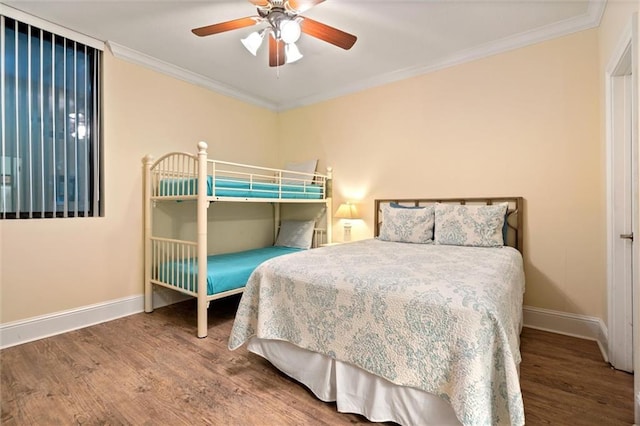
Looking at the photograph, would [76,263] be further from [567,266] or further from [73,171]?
[567,266]

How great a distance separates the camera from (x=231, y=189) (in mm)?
2697

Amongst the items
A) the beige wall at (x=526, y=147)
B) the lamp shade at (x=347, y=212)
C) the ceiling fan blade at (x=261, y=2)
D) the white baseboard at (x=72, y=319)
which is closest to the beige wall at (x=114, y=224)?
the white baseboard at (x=72, y=319)

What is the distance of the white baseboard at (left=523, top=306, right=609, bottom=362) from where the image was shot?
2.23 m

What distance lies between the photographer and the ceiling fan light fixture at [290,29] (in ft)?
6.23

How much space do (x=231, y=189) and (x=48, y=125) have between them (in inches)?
59.9

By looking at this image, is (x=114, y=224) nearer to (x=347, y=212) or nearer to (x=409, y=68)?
(x=347, y=212)

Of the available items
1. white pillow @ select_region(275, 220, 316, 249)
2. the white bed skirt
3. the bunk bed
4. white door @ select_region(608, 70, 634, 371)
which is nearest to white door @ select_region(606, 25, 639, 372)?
white door @ select_region(608, 70, 634, 371)

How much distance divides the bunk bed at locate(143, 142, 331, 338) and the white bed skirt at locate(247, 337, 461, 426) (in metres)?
0.92

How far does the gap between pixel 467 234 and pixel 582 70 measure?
1.58 m

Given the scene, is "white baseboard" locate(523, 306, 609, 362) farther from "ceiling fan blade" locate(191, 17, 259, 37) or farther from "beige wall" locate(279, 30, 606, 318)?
"ceiling fan blade" locate(191, 17, 259, 37)

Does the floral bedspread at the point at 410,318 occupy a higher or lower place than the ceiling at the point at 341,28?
lower

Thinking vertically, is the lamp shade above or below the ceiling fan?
below

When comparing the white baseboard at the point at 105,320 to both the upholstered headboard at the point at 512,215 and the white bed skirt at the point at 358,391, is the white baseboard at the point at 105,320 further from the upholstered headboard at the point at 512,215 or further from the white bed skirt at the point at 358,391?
the white bed skirt at the point at 358,391

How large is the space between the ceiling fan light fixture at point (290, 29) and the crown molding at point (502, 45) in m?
1.70
